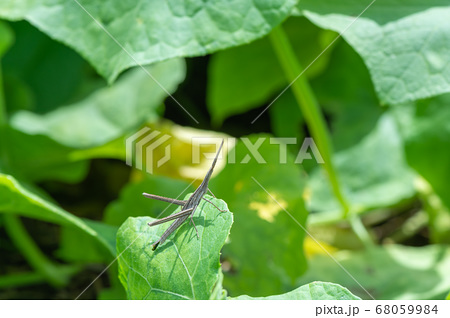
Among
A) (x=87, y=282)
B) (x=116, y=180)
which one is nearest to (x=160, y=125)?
(x=116, y=180)

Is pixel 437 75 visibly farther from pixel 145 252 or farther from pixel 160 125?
pixel 160 125

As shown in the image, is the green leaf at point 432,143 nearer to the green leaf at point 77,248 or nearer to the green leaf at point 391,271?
the green leaf at point 391,271

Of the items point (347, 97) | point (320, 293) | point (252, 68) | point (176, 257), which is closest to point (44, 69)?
point (252, 68)

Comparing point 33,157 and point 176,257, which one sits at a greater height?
point 176,257

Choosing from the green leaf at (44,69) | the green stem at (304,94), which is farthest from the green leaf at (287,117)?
the green leaf at (44,69)

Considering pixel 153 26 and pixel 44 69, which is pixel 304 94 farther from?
pixel 44 69

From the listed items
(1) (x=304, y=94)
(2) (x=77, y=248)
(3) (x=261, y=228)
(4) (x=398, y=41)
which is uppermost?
(4) (x=398, y=41)
